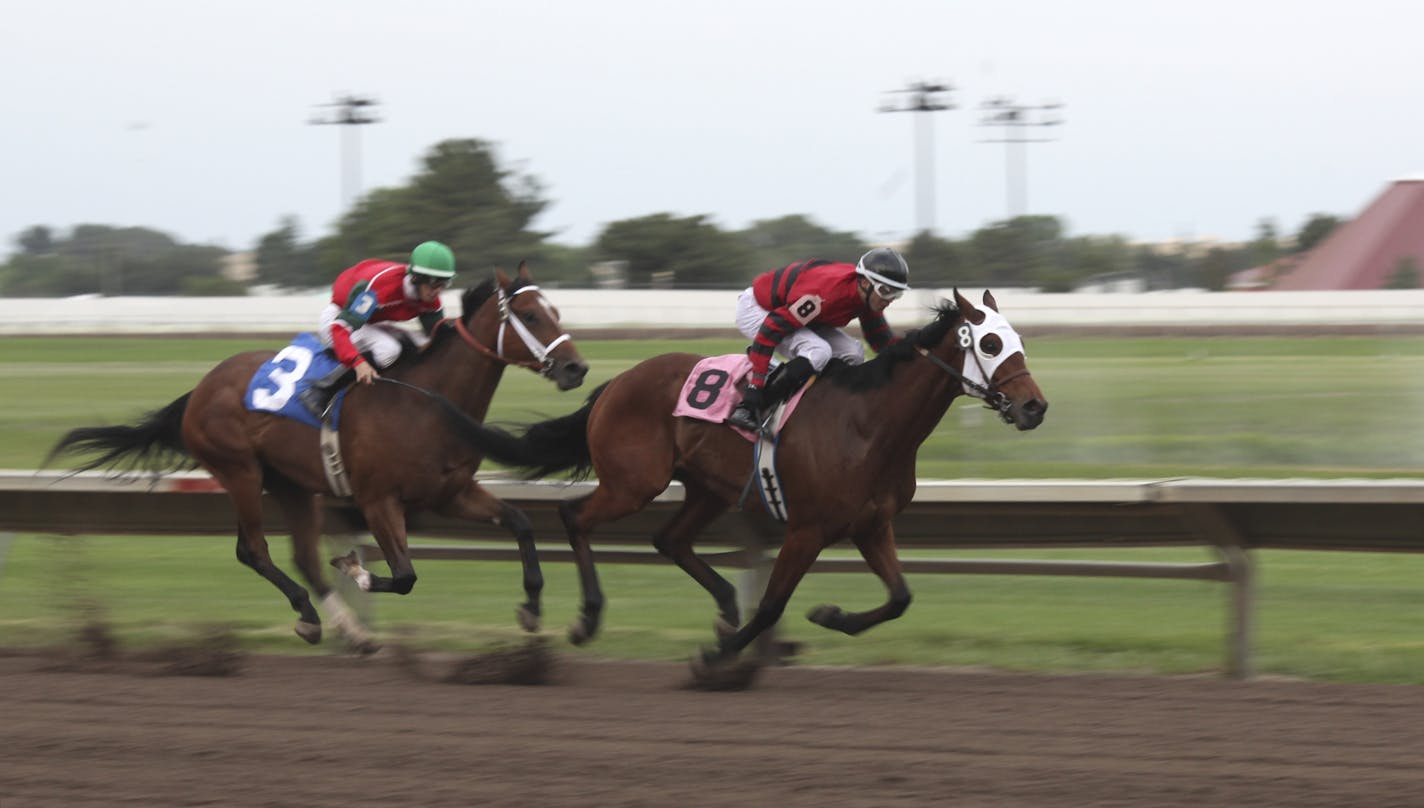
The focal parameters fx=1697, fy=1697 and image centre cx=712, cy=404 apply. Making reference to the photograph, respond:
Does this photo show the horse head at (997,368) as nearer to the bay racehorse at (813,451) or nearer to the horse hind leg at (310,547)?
the bay racehorse at (813,451)

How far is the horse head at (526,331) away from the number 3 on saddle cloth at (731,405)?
45cm

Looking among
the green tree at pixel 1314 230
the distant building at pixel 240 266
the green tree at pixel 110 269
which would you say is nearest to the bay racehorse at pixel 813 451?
the green tree at pixel 110 269

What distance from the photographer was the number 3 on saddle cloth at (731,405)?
21.0 feet

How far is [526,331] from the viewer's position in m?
7.01

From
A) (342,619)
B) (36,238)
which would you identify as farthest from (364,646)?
(36,238)

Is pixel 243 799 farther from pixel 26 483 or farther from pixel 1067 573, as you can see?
pixel 26 483

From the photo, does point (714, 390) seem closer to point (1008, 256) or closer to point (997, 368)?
point (997, 368)

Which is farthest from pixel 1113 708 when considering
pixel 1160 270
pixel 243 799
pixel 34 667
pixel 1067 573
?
pixel 1160 270

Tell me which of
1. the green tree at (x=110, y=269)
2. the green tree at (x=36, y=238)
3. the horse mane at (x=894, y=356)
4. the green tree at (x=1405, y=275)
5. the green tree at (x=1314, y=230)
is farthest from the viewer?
the green tree at (x=36, y=238)

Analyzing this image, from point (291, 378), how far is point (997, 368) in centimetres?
320

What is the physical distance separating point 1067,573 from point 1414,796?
7.80 feet

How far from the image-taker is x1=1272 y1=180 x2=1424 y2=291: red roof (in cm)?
3491

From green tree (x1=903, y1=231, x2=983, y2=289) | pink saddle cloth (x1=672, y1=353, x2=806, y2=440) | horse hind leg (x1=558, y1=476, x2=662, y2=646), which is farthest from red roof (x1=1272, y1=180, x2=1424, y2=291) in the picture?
horse hind leg (x1=558, y1=476, x2=662, y2=646)

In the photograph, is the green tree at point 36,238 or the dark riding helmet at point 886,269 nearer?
the dark riding helmet at point 886,269
